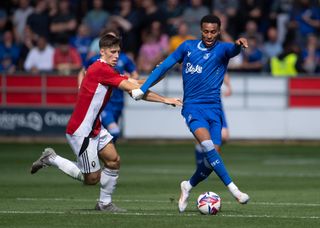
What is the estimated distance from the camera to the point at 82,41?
92.3ft

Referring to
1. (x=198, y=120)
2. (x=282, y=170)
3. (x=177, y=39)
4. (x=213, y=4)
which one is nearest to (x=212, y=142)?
(x=198, y=120)

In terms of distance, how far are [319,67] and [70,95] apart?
620 centimetres

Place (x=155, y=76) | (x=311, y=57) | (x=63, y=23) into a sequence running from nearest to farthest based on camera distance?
1. (x=155, y=76)
2. (x=311, y=57)
3. (x=63, y=23)

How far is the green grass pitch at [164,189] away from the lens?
12258 millimetres

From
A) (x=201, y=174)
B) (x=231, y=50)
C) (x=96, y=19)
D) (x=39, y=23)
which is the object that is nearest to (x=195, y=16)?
(x=96, y=19)

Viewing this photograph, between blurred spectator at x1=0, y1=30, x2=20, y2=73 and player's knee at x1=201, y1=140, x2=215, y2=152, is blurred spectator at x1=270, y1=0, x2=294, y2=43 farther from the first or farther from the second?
player's knee at x1=201, y1=140, x2=215, y2=152

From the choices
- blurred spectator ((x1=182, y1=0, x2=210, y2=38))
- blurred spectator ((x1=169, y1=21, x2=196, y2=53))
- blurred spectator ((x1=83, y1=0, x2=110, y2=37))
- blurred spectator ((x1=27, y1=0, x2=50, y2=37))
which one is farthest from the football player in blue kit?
blurred spectator ((x1=27, y1=0, x2=50, y2=37))

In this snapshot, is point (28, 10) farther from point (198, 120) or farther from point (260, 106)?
point (198, 120)

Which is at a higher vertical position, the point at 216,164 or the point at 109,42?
the point at 109,42

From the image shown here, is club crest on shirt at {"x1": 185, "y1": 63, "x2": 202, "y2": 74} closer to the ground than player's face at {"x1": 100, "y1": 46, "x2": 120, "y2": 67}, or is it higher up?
closer to the ground

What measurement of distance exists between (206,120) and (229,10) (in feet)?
48.7

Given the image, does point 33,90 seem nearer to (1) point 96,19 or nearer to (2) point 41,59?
(2) point 41,59

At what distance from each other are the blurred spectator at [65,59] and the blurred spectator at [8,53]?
4.54ft

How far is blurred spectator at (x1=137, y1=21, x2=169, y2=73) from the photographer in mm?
27578
